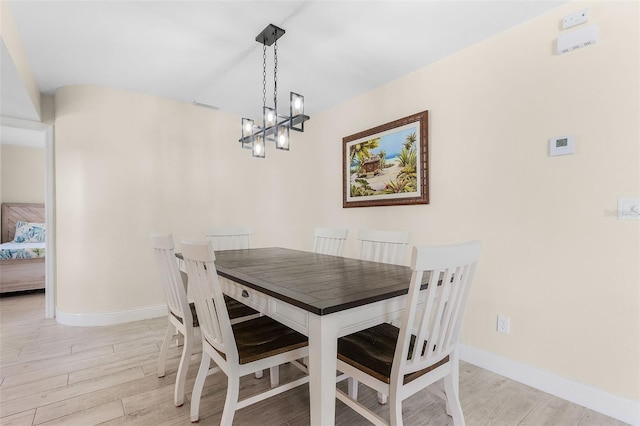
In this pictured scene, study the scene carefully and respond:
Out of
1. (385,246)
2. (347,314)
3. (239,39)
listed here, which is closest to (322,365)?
(347,314)

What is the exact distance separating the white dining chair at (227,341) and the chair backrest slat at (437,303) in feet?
1.87

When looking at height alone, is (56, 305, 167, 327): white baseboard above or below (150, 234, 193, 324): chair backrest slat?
below

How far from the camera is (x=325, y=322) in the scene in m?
1.08

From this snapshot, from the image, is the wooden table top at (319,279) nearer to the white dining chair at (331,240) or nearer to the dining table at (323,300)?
the dining table at (323,300)

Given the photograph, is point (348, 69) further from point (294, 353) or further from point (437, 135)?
point (294, 353)

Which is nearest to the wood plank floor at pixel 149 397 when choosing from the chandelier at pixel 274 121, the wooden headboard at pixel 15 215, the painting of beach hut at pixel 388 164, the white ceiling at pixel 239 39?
the painting of beach hut at pixel 388 164

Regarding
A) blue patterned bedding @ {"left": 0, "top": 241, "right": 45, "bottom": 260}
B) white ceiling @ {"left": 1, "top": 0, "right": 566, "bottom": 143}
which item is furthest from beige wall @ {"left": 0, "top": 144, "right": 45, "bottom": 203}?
white ceiling @ {"left": 1, "top": 0, "right": 566, "bottom": 143}

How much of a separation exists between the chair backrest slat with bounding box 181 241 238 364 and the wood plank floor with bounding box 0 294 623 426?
563mm

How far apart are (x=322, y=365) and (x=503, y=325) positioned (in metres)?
1.62

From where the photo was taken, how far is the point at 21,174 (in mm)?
5305

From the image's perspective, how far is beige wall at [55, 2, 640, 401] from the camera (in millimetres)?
1662

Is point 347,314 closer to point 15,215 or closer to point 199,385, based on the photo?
point 199,385

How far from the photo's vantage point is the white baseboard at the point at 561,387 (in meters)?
1.59

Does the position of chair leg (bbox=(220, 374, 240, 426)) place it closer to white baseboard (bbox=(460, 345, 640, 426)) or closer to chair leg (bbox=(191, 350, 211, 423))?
chair leg (bbox=(191, 350, 211, 423))
